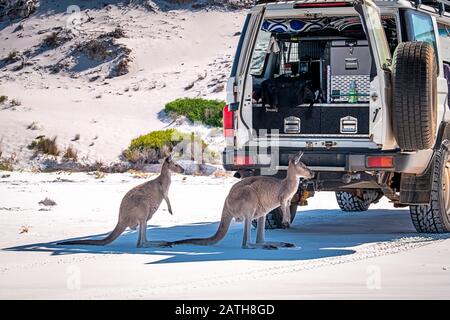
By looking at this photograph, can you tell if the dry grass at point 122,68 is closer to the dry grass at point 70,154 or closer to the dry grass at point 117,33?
the dry grass at point 117,33

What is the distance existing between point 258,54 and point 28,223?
3335mm

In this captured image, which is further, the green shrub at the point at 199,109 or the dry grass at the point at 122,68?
the dry grass at the point at 122,68

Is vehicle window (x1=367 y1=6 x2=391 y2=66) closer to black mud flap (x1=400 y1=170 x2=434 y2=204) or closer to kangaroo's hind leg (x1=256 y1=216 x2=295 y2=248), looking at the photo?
black mud flap (x1=400 y1=170 x2=434 y2=204)

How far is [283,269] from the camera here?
9.82m

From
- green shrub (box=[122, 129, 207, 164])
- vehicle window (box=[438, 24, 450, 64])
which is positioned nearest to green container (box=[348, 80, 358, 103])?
vehicle window (box=[438, 24, 450, 64])

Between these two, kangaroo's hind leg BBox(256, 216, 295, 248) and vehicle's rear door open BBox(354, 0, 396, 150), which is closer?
kangaroo's hind leg BBox(256, 216, 295, 248)

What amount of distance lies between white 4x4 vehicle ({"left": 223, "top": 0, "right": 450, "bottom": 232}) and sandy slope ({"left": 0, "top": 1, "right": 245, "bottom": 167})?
41.5ft

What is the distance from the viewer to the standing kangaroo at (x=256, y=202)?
1115 cm

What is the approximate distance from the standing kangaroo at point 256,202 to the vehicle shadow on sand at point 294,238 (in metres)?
0.13

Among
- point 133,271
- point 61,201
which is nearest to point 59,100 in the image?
point 61,201

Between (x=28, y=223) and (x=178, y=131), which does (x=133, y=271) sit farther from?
(x=178, y=131)

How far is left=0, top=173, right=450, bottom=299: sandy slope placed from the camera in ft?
28.5

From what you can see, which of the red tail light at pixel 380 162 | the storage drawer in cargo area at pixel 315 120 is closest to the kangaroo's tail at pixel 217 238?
the storage drawer in cargo area at pixel 315 120

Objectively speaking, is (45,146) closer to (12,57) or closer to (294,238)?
(12,57)
